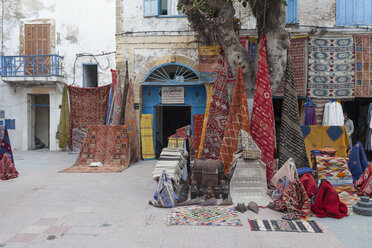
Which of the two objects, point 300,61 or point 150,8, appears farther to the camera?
point 150,8

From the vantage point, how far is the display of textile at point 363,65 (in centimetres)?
897

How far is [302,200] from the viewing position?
170 inches

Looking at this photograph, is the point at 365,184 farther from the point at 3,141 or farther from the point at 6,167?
the point at 3,141

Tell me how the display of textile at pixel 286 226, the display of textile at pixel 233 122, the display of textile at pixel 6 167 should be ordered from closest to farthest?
the display of textile at pixel 286 226 < the display of textile at pixel 233 122 < the display of textile at pixel 6 167

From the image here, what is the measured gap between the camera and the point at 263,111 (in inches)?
242

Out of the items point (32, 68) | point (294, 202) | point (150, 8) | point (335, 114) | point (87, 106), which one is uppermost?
point (150, 8)

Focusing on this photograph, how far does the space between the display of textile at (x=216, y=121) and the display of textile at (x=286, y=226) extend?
9.56 ft

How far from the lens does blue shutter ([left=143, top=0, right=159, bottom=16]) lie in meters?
9.85

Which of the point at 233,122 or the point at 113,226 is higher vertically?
the point at 233,122

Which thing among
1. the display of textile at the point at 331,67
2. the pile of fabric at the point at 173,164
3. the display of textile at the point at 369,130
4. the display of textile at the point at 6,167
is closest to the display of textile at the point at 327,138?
the display of textile at the point at 331,67

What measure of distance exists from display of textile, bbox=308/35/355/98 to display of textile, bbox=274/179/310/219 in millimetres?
5471

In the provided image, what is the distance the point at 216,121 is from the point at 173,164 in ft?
4.97

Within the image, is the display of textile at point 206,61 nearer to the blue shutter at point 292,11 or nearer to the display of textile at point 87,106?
the blue shutter at point 292,11

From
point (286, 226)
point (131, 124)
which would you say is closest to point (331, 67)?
point (131, 124)
